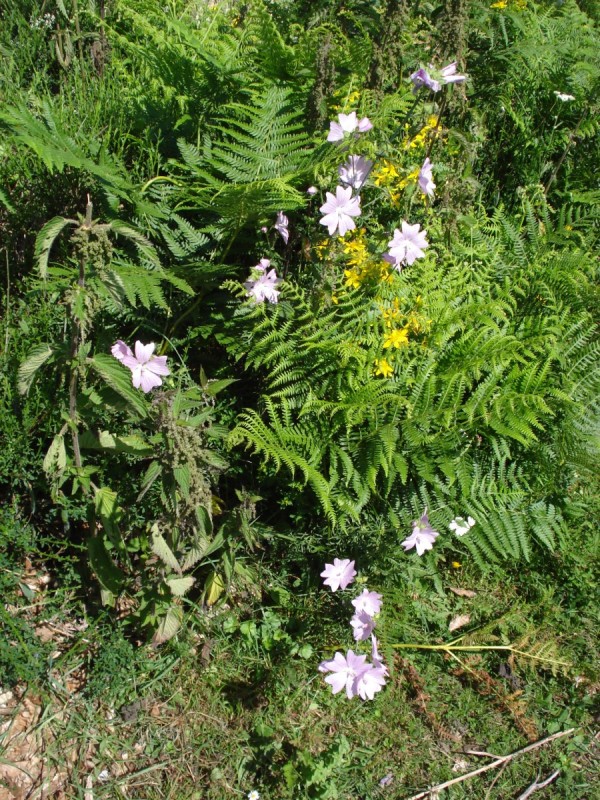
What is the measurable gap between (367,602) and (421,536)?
0.31 meters

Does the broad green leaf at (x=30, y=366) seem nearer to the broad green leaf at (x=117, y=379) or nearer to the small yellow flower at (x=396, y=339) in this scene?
the broad green leaf at (x=117, y=379)

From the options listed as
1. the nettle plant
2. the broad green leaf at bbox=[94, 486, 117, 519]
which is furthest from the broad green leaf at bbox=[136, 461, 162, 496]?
the broad green leaf at bbox=[94, 486, 117, 519]

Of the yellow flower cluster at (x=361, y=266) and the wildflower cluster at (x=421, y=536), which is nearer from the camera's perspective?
the wildflower cluster at (x=421, y=536)

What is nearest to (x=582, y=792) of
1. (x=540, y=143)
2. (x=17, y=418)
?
(x=17, y=418)

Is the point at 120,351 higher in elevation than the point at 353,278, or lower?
lower

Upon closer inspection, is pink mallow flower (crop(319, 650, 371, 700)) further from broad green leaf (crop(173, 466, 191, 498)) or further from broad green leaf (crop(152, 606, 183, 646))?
broad green leaf (crop(173, 466, 191, 498))

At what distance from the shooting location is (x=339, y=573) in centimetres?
233

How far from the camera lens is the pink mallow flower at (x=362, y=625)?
220 centimetres

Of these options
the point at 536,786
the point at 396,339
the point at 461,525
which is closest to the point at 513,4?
the point at 396,339

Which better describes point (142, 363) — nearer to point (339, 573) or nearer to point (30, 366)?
point (30, 366)

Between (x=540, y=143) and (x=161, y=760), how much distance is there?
11.2 ft

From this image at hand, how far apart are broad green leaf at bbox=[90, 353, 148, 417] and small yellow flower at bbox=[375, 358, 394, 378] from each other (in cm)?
96

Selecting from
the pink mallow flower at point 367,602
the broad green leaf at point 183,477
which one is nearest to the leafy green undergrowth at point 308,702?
the pink mallow flower at point 367,602

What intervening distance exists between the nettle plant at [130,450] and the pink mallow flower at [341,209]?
538mm
